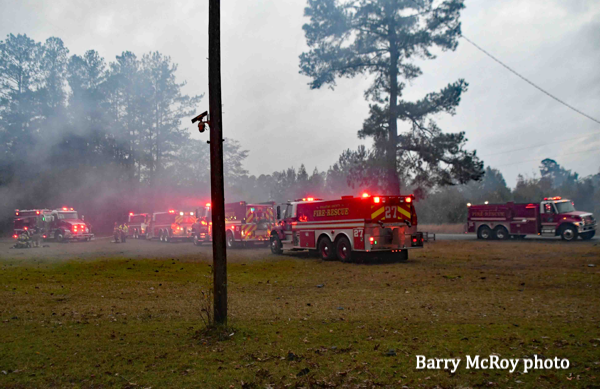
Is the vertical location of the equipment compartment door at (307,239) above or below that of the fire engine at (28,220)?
below

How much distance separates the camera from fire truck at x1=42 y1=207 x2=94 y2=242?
3334cm

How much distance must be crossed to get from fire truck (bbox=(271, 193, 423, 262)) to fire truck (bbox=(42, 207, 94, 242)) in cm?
2269

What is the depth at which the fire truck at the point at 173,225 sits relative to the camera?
34656mm

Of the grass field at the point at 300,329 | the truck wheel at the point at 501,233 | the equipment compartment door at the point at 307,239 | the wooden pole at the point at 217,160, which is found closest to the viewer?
the grass field at the point at 300,329

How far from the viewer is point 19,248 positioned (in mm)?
26844

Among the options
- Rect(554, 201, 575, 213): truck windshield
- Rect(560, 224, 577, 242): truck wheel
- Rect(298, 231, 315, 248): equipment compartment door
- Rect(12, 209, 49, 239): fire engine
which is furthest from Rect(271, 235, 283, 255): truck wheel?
Rect(12, 209, 49, 239): fire engine

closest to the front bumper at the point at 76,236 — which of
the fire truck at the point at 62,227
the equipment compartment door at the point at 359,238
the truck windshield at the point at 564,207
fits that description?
the fire truck at the point at 62,227

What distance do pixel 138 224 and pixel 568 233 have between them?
3471 cm

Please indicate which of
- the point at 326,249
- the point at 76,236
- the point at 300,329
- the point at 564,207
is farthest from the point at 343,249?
the point at 76,236

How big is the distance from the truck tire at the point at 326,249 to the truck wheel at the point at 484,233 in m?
15.5

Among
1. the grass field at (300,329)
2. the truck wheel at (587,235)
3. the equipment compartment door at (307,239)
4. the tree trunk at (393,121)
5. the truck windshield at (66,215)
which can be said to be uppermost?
the tree trunk at (393,121)

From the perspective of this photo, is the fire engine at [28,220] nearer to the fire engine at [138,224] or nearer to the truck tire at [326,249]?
the fire engine at [138,224]

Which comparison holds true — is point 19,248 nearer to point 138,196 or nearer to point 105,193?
point 105,193

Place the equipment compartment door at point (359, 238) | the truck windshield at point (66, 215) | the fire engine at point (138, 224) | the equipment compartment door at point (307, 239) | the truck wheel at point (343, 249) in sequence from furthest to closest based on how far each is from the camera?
the fire engine at point (138, 224)
the truck windshield at point (66, 215)
the equipment compartment door at point (307, 239)
the truck wheel at point (343, 249)
the equipment compartment door at point (359, 238)
